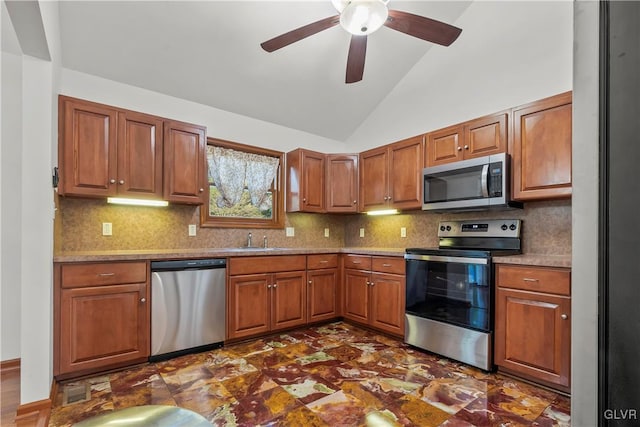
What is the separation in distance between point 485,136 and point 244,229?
8.68 feet

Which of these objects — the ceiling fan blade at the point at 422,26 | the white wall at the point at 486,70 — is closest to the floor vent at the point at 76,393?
the ceiling fan blade at the point at 422,26

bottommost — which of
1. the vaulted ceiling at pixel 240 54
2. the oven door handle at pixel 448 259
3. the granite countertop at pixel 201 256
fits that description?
the oven door handle at pixel 448 259

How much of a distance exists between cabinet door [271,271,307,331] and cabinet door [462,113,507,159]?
80.2 inches

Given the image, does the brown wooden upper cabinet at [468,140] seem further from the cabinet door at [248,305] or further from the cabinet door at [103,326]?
the cabinet door at [103,326]

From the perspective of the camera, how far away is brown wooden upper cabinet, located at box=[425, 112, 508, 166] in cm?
273

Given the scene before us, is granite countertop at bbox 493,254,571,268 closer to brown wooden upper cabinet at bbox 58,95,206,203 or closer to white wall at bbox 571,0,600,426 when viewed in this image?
white wall at bbox 571,0,600,426

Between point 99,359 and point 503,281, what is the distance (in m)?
2.97

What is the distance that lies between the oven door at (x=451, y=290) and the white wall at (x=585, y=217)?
83.3 inches

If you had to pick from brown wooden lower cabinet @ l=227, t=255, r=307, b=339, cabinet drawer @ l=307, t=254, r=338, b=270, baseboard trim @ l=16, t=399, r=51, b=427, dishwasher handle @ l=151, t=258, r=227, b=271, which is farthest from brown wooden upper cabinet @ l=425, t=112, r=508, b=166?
baseboard trim @ l=16, t=399, r=51, b=427

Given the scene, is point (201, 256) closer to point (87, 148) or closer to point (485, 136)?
point (87, 148)

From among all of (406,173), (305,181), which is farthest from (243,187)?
(406,173)

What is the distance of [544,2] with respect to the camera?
111 inches

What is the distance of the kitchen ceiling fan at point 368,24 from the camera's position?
2.10m

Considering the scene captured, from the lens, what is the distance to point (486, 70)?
321 centimetres
